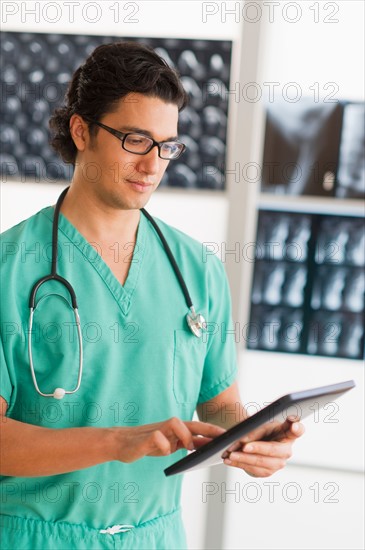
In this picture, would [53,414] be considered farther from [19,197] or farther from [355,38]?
[355,38]

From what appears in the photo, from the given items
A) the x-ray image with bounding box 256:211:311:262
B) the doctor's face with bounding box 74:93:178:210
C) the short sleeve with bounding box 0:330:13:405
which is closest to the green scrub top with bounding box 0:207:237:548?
the short sleeve with bounding box 0:330:13:405

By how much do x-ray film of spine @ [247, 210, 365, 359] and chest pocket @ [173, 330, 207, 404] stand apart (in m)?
0.65

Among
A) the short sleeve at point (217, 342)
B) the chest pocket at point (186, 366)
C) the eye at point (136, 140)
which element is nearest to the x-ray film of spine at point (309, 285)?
the short sleeve at point (217, 342)

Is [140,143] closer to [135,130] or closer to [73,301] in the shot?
[135,130]

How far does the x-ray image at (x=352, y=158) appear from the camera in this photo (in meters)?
1.90

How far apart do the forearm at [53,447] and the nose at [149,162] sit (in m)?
0.44

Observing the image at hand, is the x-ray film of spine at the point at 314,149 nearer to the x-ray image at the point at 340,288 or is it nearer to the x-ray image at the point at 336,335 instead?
the x-ray image at the point at 340,288

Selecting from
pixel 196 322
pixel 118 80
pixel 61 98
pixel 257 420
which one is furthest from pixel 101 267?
pixel 61 98

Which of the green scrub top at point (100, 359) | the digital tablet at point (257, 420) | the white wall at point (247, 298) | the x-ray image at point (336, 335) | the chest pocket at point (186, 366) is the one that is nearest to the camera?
the digital tablet at point (257, 420)

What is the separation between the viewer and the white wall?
189 cm

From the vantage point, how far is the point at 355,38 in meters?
1.89

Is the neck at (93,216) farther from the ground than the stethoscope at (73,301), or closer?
farther from the ground

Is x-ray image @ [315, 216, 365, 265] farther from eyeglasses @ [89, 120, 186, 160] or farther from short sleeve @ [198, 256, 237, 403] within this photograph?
eyeglasses @ [89, 120, 186, 160]

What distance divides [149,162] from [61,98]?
0.84m
